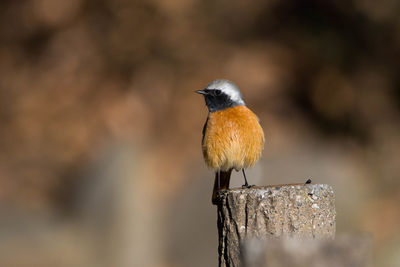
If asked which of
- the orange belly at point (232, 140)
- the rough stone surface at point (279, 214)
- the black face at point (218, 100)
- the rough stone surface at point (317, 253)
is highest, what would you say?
the black face at point (218, 100)

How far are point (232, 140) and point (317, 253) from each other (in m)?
2.67

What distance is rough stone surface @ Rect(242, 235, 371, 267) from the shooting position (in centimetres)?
208

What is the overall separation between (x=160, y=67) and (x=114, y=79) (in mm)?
965

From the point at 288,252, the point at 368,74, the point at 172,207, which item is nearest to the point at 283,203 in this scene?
the point at 288,252

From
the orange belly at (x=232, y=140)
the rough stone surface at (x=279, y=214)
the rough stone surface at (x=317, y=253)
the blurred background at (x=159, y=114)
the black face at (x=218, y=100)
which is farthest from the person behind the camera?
the blurred background at (x=159, y=114)

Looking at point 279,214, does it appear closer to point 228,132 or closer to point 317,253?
point 317,253

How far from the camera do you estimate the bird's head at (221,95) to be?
4777 millimetres

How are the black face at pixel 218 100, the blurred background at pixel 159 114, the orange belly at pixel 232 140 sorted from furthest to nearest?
the blurred background at pixel 159 114 < the black face at pixel 218 100 < the orange belly at pixel 232 140

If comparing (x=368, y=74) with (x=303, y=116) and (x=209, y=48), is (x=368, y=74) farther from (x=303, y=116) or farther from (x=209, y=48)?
(x=209, y=48)

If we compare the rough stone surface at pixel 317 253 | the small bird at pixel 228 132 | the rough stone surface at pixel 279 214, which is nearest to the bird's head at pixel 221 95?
the small bird at pixel 228 132

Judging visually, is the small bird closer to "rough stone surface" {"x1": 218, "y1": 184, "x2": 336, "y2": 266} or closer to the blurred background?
"rough stone surface" {"x1": 218, "y1": 184, "x2": 336, "y2": 266}

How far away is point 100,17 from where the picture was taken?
38.7 ft

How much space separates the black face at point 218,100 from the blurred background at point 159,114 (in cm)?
619

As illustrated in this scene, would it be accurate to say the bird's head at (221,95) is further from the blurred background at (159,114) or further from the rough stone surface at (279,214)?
the blurred background at (159,114)
